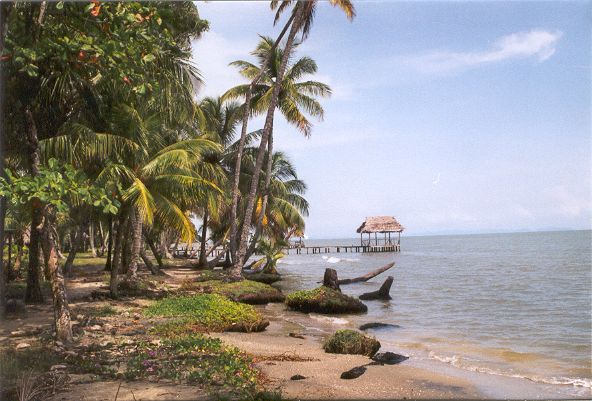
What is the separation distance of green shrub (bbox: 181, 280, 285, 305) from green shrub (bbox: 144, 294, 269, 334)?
360 centimetres

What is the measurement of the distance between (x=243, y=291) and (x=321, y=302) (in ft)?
11.3

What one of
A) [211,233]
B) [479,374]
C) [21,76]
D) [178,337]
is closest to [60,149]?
[21,76]

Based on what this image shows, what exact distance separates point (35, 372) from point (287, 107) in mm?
20803

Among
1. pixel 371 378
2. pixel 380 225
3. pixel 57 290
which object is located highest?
pixel 380 225

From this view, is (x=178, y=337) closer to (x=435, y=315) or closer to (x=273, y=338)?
(x=273, y=338)

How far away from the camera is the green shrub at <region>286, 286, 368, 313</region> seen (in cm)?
1762

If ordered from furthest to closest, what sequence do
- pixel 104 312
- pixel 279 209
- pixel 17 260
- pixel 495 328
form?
pixel 279 209 → pixel 17 260 → pixel 495 328 → pixel 104 312

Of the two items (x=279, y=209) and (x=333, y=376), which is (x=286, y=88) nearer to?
(x=279, y=209)

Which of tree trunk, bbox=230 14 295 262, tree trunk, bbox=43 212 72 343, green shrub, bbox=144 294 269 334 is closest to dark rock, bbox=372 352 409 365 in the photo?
green shrub, bbox=144 294 269 334

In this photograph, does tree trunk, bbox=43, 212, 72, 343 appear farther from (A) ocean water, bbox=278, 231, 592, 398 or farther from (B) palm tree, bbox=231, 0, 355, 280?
(B) palm tree, bbox=231, 0, 355, 280

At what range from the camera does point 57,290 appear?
8688 mm

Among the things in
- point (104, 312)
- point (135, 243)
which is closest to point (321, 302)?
point (135, 243)

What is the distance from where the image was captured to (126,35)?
5.54m

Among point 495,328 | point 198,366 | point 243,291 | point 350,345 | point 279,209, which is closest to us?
point 198,366
